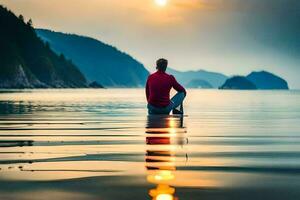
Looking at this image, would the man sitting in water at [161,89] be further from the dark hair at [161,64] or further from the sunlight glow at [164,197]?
the sunlight glow at [164,197]

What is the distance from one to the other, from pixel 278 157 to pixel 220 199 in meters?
4.83

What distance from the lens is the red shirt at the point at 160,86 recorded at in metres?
22.7

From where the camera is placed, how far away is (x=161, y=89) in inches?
910

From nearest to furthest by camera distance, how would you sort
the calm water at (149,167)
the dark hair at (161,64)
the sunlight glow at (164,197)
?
the sunlight glow at (164,197)
the calm water at (149,167)
the dark hair at (161,64)

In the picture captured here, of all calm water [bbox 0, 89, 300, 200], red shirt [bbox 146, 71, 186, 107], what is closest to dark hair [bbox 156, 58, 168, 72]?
red shirt [bbox 146, 71, 186, 107]

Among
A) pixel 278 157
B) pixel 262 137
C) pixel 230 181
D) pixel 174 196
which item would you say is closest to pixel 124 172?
pixel 230 181

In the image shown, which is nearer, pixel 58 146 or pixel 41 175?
pixel 41 175

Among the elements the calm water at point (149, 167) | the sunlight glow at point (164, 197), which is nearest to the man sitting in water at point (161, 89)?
the calm water at point (149, 167)

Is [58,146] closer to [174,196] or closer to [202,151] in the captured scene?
[202,151]

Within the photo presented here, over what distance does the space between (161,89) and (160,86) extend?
1.09 ft

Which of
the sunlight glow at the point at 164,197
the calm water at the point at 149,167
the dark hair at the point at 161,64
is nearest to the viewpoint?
the sunlight glow at the point at 164,197

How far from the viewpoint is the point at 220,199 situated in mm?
6477

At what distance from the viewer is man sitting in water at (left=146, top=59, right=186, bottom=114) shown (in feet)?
74.5

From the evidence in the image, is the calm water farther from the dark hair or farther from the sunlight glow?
the dark hair
